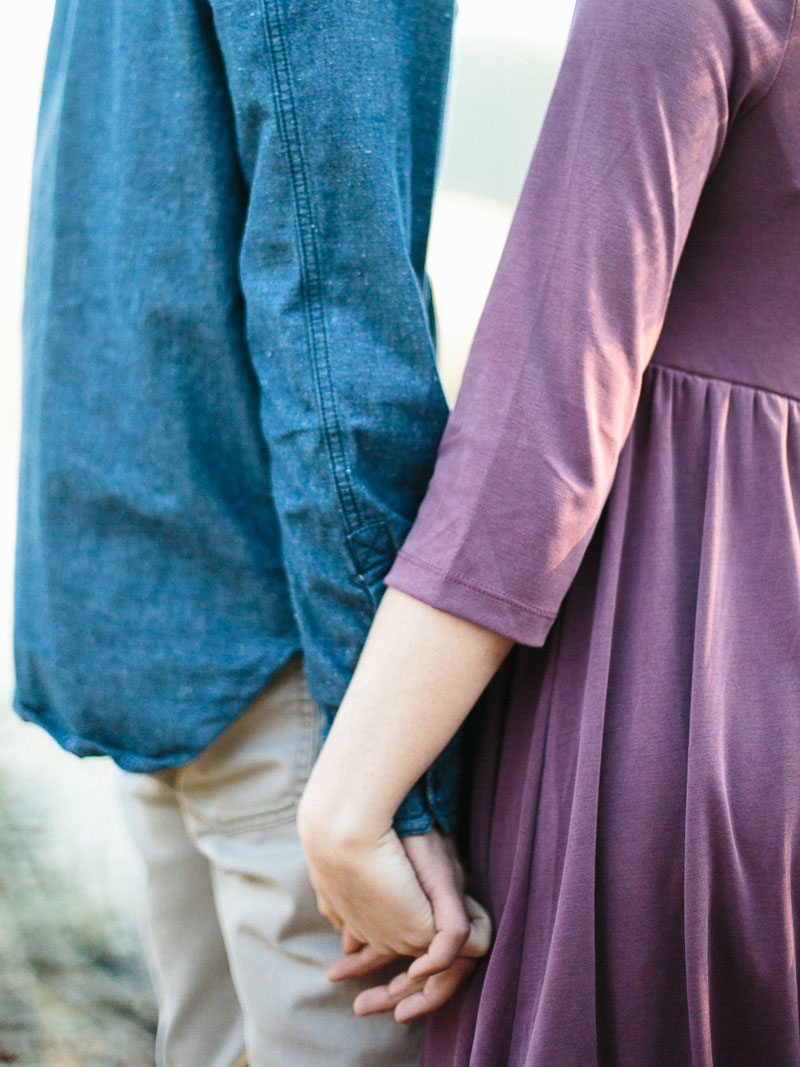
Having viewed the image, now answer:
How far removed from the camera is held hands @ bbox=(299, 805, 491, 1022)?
639mm

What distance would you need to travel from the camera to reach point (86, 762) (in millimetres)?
2357

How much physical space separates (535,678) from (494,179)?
54.0 inches

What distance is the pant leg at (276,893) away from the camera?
74 cm

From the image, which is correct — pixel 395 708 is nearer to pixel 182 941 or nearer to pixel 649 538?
pixel 649 538

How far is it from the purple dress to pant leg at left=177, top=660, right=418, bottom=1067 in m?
0.14

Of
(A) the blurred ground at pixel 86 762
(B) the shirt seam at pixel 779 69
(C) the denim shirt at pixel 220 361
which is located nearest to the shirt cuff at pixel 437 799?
(C) the denim shirt at pixel 220 361

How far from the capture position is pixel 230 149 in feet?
2.26

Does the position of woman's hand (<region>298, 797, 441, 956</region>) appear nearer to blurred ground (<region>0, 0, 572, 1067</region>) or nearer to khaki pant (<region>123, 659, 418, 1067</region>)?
khaki pant (<region>123, 659, 418, 1067</region>)

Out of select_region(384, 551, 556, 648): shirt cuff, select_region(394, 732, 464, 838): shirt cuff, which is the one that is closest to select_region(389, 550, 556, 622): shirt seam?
select_region(384, 551, 556, 648): shirt cuff

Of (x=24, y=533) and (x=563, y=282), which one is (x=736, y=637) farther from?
(x=24, y=533)

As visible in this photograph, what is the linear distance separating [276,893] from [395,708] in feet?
0.87

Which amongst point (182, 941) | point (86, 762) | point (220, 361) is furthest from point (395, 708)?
point (86, 762)

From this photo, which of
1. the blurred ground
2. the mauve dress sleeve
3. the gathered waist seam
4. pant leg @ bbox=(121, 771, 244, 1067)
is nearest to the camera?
the mauve dress sleeve

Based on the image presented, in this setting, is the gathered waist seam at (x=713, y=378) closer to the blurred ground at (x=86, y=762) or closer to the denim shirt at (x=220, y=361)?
the denim shirt at (x=220, y=361)
